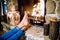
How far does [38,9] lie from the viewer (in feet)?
8.32

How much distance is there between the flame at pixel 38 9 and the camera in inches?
96.9

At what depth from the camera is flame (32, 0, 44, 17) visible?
2462mm

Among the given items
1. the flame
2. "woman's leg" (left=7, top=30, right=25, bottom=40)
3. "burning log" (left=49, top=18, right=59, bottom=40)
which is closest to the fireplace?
the flame

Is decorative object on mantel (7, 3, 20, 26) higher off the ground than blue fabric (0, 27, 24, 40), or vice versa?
decorative object on mantel (7, 3, 20, 26)

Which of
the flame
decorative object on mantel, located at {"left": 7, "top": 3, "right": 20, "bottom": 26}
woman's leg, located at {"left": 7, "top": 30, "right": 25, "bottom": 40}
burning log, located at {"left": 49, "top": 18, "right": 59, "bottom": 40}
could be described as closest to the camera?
burning log, located at {"left": 49, "top": 18, "right": 59, "bottom": 40}

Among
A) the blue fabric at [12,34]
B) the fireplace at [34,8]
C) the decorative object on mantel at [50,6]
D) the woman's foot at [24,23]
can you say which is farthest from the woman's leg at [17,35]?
the decorative object on mantel at [50,6]

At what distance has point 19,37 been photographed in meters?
2.22

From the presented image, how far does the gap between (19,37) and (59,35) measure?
73 centimetres

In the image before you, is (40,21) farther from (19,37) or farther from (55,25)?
(55,25)

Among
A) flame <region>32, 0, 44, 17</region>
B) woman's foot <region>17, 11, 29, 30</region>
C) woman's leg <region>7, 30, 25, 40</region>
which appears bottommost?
woman's leg <region>7, 30, 25, 40</region>

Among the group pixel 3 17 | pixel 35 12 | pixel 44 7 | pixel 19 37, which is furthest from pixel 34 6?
pixel 3 17

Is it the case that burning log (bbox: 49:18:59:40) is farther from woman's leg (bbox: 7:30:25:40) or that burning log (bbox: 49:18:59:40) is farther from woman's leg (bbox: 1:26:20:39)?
woman's leg (bbox: 1:26:20:39)

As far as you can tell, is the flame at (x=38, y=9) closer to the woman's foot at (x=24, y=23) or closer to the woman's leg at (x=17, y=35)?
the woman's foot at (x=24, y=23)

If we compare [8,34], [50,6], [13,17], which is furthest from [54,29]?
[13,17]
